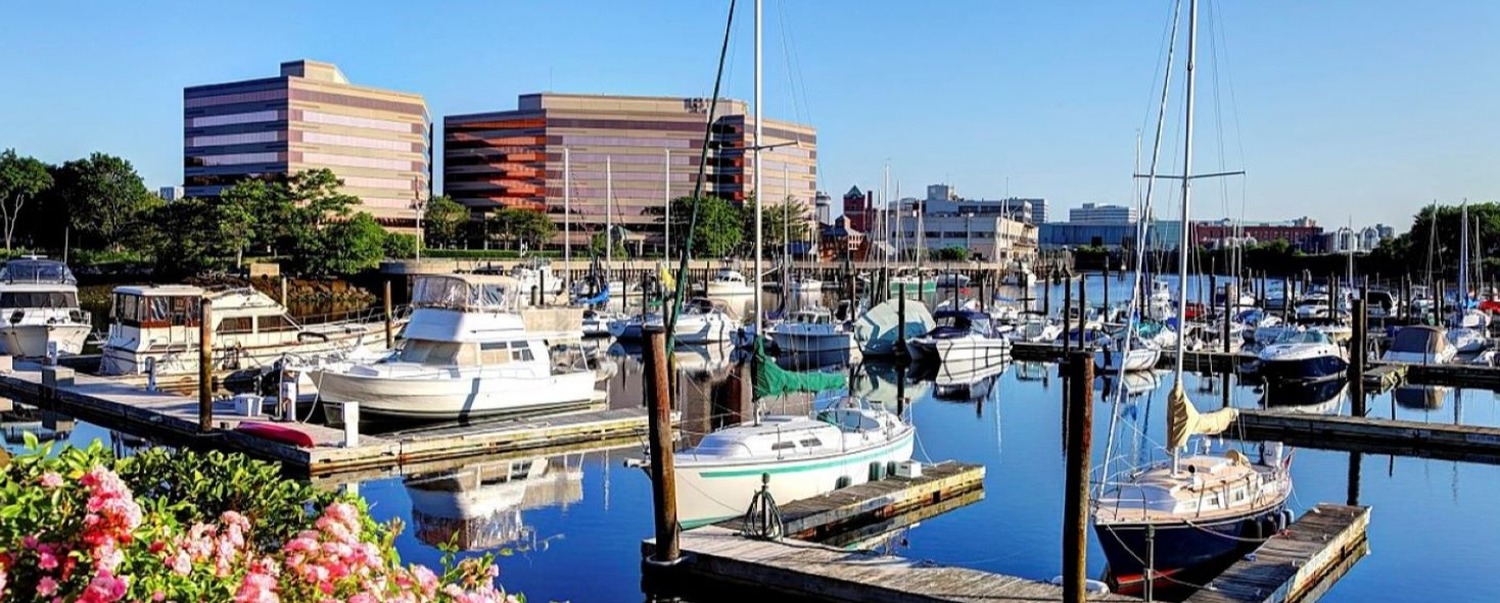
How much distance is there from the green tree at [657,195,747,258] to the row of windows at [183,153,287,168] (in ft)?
160

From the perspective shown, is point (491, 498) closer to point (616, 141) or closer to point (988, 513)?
point (988, 513)

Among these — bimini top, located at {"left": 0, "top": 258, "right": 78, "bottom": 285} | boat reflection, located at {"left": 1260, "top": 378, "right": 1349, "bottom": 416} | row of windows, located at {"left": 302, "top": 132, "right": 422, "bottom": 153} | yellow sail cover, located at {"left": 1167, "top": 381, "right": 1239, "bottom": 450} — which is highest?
row of windows, located at {"left": 302, "top": 132, "right": 422, "bottom": 153}

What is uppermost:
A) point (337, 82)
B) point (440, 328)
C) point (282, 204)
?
point (337, 82)

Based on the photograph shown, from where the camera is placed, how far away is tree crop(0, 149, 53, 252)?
404 feet

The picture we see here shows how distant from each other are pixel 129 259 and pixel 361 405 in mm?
94606

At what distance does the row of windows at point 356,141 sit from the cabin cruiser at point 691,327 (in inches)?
3878

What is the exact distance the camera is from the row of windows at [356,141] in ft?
537

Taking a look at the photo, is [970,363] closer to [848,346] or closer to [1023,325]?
[848,346]

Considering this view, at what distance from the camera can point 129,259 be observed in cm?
12175

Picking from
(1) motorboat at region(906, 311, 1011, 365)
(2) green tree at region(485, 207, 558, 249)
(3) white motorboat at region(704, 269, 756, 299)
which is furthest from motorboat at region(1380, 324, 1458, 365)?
(2) green tree at region(485, 207, 558, 249)

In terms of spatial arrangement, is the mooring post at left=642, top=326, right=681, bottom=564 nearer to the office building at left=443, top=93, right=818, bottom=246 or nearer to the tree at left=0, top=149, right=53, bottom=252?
the tree at left=0, top=149, right=53, bottom=252

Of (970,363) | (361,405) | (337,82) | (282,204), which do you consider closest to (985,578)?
(361,405)

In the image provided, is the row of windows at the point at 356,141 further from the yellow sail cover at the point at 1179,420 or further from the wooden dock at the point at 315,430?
the yellow sail cover at the point at 1179,420

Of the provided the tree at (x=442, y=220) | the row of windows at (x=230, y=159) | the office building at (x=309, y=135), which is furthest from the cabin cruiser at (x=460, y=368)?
the row of windows at (x=230, y=159)
